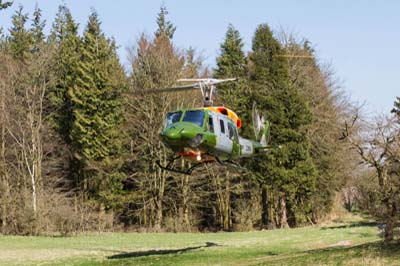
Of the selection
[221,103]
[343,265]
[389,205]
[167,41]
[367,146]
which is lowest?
[343,265]

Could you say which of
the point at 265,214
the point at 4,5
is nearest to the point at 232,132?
the point at 4,5

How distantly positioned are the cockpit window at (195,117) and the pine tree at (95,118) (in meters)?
22.9

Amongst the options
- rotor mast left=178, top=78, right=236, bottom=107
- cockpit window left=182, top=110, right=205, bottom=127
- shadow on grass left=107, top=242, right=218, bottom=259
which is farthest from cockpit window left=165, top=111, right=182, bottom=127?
shadow on grass left=107, top=242, right=218, bottom=259

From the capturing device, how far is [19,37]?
4959 centimetres

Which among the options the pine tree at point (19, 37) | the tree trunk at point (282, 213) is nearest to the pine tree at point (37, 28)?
the pine tree at point (19, 37)

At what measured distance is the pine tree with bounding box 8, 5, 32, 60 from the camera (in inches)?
1880

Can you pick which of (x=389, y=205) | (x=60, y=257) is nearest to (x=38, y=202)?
(x=60, y=257)

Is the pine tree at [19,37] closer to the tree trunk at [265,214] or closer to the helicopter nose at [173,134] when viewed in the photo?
the tree trunk at [265,214]

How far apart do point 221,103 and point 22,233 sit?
16416 mm

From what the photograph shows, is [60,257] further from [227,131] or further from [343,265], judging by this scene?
[343,265]

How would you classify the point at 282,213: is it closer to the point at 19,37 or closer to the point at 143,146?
the point at 143,146

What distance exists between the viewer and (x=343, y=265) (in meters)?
14.4

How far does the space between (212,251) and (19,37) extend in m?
33.9

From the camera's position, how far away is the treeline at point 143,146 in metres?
37.4
